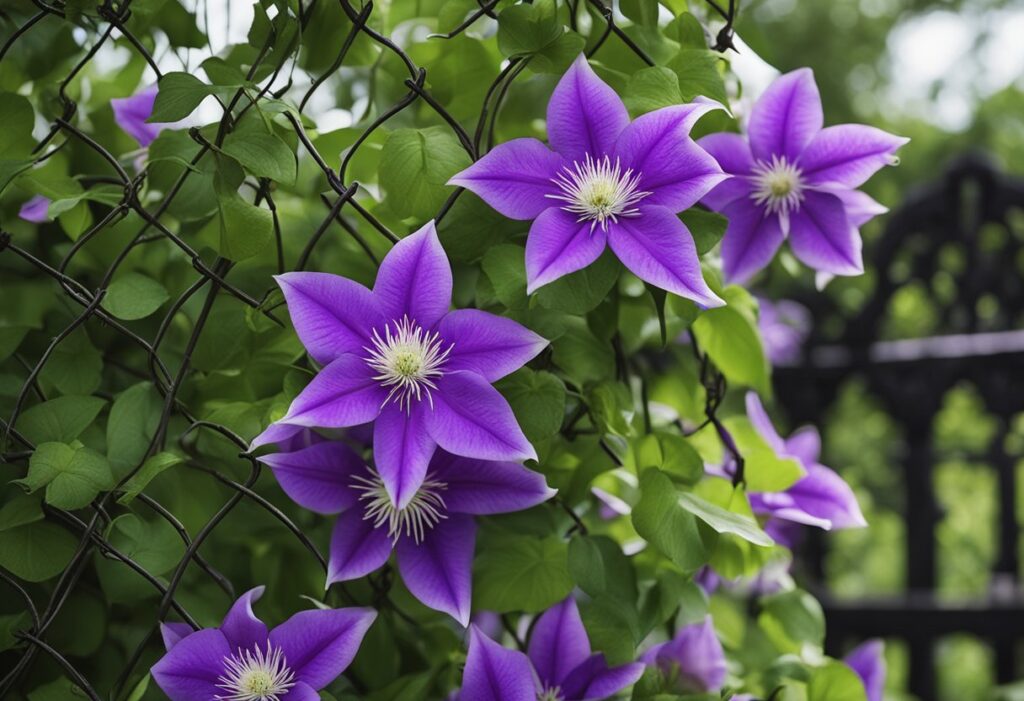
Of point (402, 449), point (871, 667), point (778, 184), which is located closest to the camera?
point (402, 449)

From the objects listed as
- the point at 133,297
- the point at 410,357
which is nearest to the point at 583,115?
the point at 410,357

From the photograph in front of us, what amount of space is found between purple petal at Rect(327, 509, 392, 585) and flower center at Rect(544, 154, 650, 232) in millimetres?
186

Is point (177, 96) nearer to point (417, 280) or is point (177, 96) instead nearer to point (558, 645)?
point (417, 280)

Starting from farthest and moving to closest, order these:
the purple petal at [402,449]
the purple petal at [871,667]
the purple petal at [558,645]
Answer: the purple petal at [871,667], the purple petal at [558,645], the purple petal at [402,449]

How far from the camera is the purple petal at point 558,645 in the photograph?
0.57 meters

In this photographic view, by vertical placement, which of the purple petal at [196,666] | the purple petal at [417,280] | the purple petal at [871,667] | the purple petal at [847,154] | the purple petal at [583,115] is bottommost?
the purple petal at [196,666]

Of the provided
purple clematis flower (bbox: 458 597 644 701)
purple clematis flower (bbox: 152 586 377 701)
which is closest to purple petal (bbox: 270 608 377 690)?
purple clematis flower (bbox: 152 586 377 701)

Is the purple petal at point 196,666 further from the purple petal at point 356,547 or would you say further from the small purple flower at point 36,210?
the small purple flower at point 36,210

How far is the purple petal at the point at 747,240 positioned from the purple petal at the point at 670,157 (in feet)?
0.38

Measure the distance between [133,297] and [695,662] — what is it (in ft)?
1.28

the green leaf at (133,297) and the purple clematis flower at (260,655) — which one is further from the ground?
the green leaf at (133,297)

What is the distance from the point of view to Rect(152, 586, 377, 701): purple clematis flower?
0.50 m

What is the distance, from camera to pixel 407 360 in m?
0.49

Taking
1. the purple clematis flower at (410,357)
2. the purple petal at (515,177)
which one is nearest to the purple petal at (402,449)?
the purple clematis flower at (410,357)
